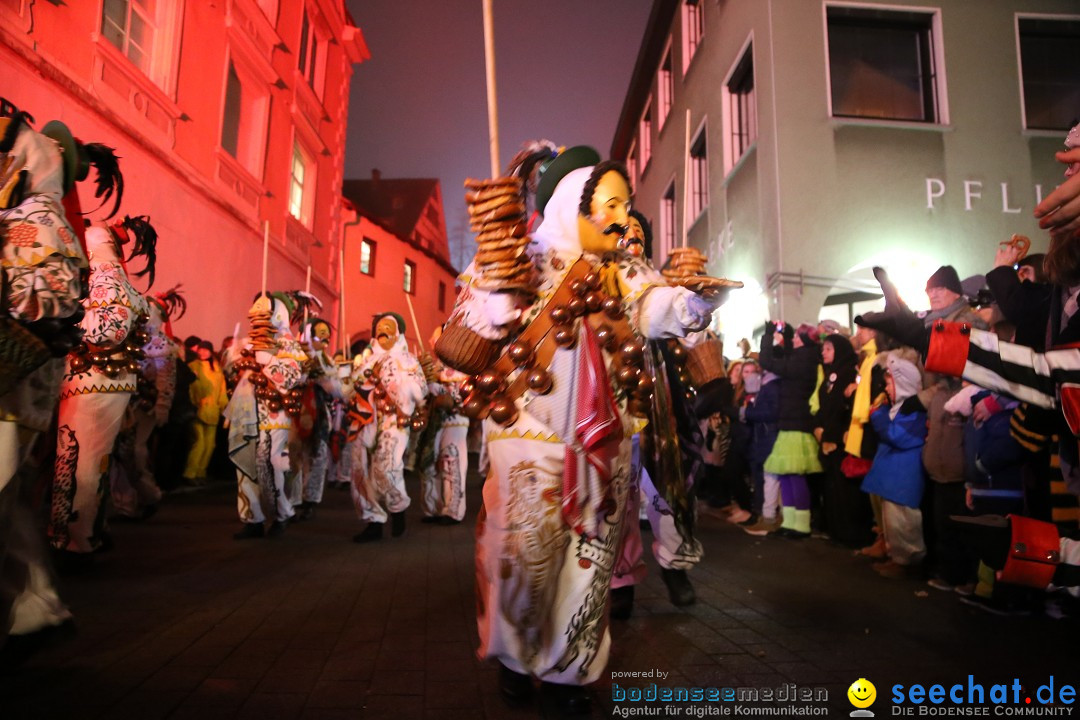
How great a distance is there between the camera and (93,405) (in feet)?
14.6

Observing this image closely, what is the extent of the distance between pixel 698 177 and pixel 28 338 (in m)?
15.9

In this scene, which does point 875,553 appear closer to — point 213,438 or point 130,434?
point 130,434

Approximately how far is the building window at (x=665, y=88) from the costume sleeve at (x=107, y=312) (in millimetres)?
17223

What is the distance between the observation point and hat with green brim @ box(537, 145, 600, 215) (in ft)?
9.27

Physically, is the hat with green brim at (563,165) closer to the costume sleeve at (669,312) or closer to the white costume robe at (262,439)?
the costume sleeve at (669,312)

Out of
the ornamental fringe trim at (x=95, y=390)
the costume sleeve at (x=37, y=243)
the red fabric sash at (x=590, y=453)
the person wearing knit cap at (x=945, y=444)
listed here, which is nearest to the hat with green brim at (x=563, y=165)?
the red fabric sash at (x=590, y=453)

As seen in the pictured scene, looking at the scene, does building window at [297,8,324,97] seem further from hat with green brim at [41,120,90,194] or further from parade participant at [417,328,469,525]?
hat with green brim at [41,120,90,194]

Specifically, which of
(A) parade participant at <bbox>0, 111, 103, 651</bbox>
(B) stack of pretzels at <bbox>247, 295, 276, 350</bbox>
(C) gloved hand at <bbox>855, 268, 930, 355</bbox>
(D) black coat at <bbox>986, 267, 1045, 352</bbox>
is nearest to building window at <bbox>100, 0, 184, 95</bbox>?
(B) stack of pretzels at <bbox>247, 295, 276, 350</bbox>

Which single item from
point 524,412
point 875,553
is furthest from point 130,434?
point 875,553

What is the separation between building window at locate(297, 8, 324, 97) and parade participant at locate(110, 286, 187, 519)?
1222cm

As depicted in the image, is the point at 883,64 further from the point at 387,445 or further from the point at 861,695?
the point at 861,695

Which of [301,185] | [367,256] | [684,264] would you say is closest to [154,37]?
[301,185]

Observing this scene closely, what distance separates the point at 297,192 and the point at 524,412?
56.1 ft

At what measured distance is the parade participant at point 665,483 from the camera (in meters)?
3.51
